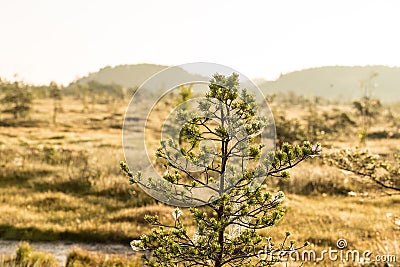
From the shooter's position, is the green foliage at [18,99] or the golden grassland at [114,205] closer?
the golden grassland at [114,205]

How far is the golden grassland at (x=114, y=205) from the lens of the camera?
10.0 metres

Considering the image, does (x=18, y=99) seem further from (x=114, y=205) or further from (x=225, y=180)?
(x=225, y=180)

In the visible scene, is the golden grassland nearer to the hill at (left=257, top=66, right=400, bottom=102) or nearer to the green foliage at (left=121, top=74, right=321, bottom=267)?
the green foliage at (left=121, top=74, right=321, bottom=267)

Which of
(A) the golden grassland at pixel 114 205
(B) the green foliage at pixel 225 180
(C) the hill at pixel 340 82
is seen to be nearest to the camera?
(B) the green foliage at pixel 225 180

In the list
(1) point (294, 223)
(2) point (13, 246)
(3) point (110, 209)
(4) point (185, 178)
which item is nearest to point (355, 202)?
(1) point (294, 223)

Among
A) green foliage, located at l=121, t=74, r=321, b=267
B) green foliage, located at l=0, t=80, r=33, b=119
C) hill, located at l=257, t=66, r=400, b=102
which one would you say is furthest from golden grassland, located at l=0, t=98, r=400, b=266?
hill, located at l=257, t=66, r=400, b=102

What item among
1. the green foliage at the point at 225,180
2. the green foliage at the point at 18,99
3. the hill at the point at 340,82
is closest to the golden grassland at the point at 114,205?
the green foliage at the point at 225,180

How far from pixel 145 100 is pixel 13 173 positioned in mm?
13355

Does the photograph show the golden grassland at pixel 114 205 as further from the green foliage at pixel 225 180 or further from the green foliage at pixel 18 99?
the green foliage at pixel 18 99

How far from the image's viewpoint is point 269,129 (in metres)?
3.63

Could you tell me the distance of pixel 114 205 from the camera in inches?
506

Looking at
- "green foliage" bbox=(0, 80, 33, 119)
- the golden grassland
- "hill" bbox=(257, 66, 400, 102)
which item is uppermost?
"hill" bbox=(257, 66, 400, 102)

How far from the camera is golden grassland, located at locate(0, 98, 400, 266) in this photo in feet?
32.8

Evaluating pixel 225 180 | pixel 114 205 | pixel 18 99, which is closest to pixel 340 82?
pixel 18 99
